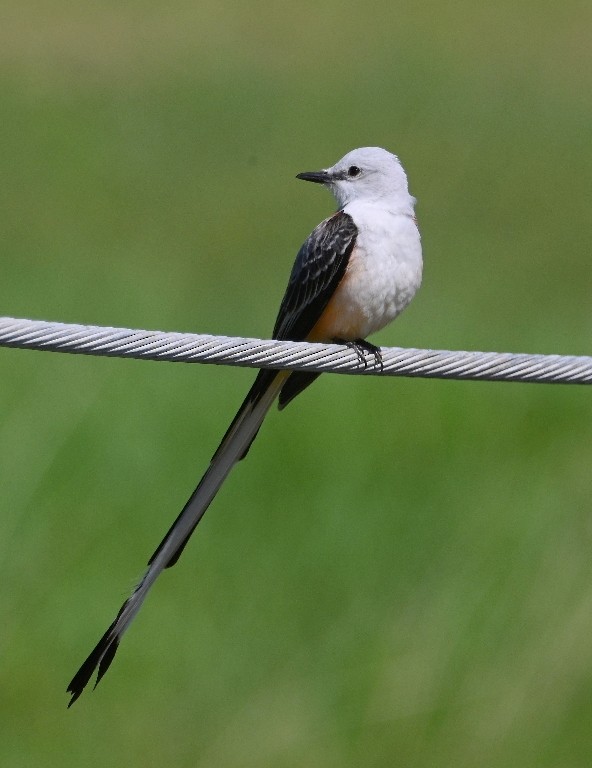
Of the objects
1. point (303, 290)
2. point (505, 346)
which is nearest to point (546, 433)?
point (505, 346)

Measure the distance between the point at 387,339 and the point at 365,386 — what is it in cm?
40

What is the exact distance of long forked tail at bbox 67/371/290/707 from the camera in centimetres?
383

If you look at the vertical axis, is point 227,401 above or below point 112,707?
above

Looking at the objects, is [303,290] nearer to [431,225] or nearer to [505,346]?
[505,346]

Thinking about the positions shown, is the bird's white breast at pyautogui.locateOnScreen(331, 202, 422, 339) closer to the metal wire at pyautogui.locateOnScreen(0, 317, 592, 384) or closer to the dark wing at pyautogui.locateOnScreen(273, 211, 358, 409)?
the dark wing at pyautogui.locateOnScreen(273, 211, 358, 409)

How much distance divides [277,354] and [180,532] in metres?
0.76

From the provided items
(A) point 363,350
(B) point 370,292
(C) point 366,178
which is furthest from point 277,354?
(C) point 366,178

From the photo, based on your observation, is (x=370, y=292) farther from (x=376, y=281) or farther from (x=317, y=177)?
(x=317, y=177)

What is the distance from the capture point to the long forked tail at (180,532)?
3832mm

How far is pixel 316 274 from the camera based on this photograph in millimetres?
4473

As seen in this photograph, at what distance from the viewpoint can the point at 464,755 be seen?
7.30 metres

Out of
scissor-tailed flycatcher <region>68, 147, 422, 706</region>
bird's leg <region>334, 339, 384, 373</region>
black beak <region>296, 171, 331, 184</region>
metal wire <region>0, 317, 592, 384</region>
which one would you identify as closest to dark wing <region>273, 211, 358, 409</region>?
scissor-tailed flycatcher <region>68, 147, 422, 706</region>

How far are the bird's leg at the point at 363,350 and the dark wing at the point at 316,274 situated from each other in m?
0.12

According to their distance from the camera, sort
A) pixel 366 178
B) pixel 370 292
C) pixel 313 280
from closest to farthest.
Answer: pixel 370 292 → pixel 313 280 → pixel 366 178
